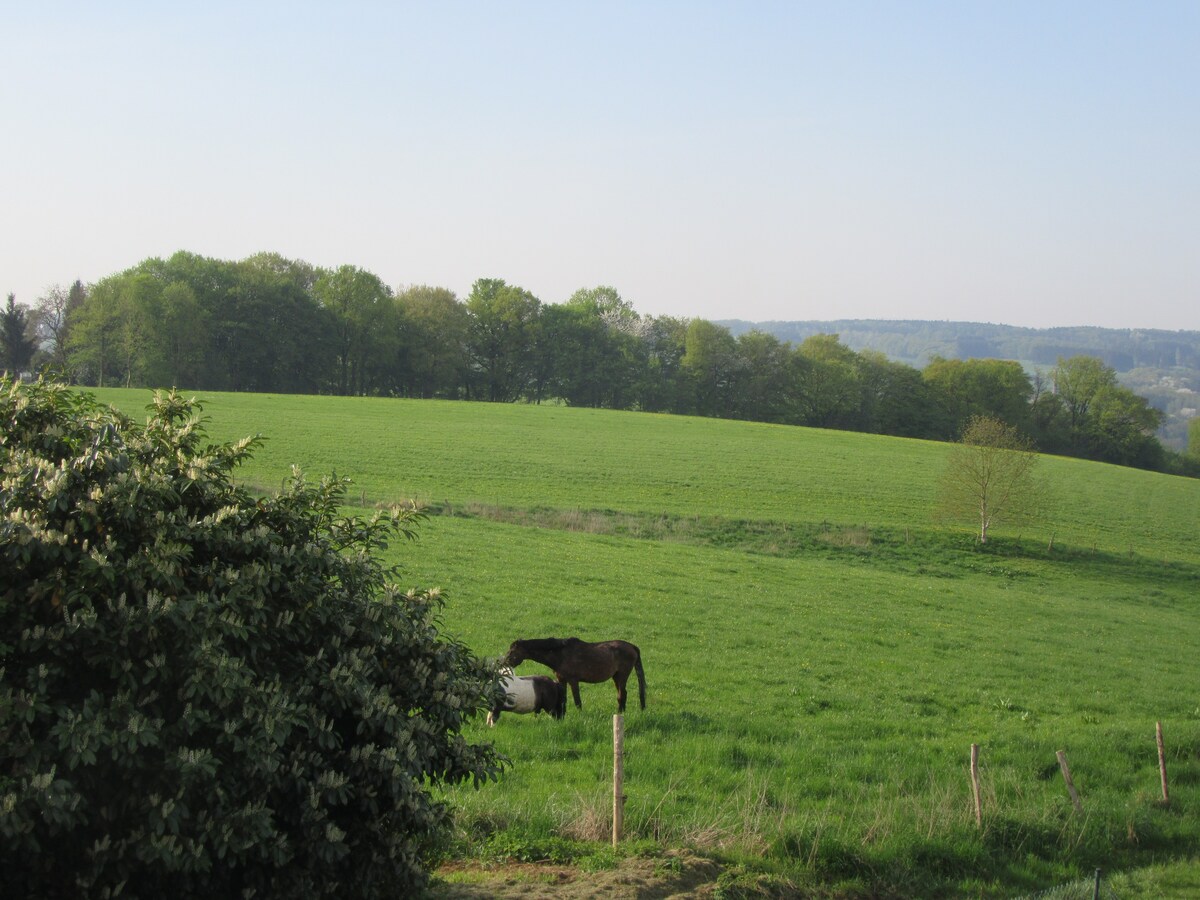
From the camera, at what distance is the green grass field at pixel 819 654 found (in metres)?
11.8

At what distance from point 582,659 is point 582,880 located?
716 cm

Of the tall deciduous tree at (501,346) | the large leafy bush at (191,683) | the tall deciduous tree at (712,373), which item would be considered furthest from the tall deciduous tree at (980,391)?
the large leafy bush at (191,683)

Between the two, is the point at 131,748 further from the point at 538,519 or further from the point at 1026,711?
the point at 538,519

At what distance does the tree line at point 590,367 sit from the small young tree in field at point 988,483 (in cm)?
5567

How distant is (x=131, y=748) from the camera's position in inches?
241

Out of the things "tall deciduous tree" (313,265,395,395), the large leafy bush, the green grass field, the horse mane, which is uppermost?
"tall deciduous tree" (313,265,395,395)

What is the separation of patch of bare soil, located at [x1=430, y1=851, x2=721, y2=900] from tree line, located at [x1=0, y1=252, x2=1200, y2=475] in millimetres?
95524

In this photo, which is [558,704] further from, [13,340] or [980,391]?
[980,391]

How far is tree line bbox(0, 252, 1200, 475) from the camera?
101 metres

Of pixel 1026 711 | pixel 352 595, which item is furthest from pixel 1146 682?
pixel 352 595

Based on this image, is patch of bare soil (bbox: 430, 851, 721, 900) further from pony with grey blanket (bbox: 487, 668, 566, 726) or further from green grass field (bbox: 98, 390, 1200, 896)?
pony with grey blanket (bbox: 487, 668, 566, 726)

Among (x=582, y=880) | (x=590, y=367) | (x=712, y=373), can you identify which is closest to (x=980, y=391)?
(x=712, y=373)

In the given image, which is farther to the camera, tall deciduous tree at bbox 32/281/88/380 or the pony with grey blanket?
tall deciduous tree at bbox 32/281/88/380

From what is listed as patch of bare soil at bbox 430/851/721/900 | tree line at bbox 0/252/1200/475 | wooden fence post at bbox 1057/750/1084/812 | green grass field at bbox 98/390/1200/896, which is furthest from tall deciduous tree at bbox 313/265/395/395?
patch of bare soil at bbox 430/851/721/900
